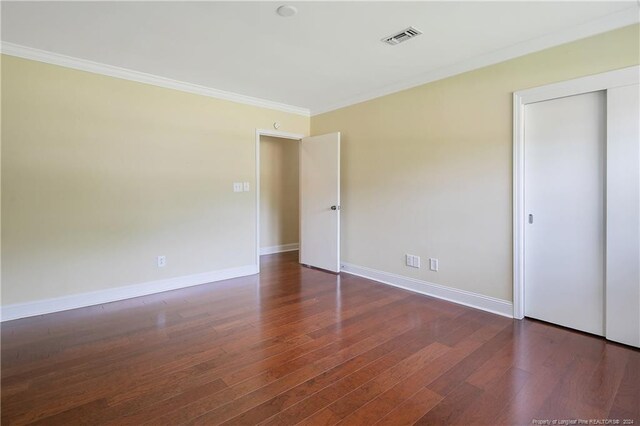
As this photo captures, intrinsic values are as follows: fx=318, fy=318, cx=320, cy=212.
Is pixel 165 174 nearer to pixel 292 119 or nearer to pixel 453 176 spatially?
pixel 292 119

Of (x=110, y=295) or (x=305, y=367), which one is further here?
(x=110, y=295)

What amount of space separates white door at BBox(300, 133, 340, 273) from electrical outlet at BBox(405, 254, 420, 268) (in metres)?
1.04

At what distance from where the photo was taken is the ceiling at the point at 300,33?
7.38ft

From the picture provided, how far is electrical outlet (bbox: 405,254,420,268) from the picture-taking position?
3.67 meters

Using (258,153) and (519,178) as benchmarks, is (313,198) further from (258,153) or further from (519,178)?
(519,178)

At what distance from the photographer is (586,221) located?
255 cm

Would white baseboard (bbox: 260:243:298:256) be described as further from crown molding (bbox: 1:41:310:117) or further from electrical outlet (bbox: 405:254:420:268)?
electrical outlet (bbox: 405:254:420:268)

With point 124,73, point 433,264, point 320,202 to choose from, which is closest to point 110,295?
point 124,73

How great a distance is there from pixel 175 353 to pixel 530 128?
11.3ft

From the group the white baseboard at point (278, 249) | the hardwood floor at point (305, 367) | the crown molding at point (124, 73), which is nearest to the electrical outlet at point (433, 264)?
the hardwood floor at point (305, 367)

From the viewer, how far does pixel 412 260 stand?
3.72 metres

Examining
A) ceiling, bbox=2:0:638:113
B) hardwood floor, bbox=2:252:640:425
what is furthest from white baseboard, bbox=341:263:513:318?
ceiling, bbox=2:0:638:113

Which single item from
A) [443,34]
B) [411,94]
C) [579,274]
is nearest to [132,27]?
[443,34]

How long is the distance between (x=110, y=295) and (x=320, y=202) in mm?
2803
